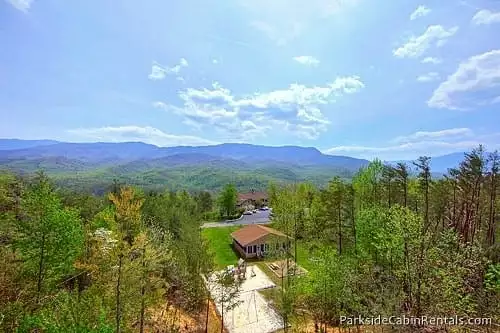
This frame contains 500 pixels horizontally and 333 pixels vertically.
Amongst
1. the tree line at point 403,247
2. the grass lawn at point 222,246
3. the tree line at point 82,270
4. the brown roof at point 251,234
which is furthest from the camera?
the brown roof at point 251,234

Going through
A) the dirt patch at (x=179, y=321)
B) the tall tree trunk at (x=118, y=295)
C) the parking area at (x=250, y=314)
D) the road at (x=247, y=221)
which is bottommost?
the road at (x=247, y=221)

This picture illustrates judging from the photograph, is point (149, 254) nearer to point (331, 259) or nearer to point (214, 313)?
point (331, 259)

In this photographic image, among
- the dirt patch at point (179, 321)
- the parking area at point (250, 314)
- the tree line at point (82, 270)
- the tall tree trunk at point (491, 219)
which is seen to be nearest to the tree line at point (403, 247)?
the tall tree trunk at point (491, 219)

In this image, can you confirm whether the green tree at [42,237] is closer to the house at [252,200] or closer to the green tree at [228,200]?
the green tree at [228,200]

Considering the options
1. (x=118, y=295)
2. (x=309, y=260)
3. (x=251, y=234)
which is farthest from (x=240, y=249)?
(x=118, y=295)

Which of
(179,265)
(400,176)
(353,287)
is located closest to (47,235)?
(179,265)
